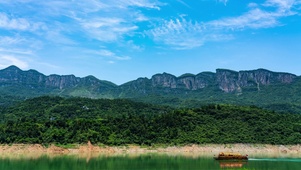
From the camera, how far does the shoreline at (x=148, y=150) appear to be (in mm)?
68312

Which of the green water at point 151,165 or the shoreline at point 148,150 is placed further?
the shoreline at point 148,150

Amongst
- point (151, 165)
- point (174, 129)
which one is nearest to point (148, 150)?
point (174, 129)

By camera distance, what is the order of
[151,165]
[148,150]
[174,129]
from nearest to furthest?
[151,165] → [148,150] → [174,129]

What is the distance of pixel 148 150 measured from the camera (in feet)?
235

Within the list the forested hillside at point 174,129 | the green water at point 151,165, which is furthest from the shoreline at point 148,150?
the green water at point 151,165

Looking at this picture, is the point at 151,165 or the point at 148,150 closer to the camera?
the point at 151,165

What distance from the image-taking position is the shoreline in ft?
224

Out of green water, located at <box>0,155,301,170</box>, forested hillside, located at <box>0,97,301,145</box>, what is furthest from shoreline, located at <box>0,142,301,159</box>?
green water, located at <box>0,155,301,170</box>

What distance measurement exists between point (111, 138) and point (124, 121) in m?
8.80

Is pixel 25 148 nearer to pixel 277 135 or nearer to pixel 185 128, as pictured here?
pixel 185 128

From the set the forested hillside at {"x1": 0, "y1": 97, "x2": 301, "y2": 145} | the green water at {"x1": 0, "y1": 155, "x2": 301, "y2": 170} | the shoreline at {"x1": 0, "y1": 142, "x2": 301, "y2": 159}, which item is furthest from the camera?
the forested hillside at {"x1": 0, "y1": 97, "x2": 301, "y2": 145}

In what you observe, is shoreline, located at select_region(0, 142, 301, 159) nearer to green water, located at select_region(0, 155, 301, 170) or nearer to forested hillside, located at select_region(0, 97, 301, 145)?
forested hillside, located at select_region(0, 97, 301, 145)

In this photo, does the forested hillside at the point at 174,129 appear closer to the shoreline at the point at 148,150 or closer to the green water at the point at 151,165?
the shoreline at the point at 148,150

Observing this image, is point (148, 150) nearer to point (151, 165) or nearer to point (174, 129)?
point (174, 129)
